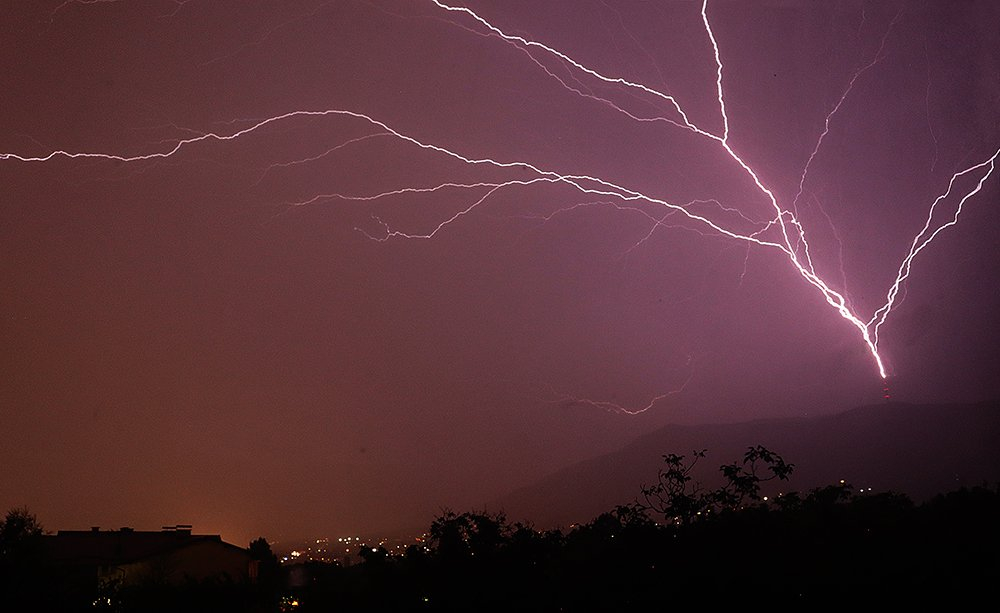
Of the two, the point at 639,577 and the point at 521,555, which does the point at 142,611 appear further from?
the point at 639,577

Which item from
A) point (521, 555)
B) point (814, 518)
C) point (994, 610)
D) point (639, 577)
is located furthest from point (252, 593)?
point (994, 610)

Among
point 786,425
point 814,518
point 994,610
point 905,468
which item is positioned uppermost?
point 786,425

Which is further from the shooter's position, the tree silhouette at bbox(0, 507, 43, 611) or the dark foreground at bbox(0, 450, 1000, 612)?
the tree silhouette at bbox(0, 507, 43, 611)

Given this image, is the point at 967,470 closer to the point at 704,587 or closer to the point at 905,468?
the point at 905,468

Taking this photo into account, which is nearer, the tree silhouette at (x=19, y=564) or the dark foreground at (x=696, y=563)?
the dark foreground at (x=696, y=563)

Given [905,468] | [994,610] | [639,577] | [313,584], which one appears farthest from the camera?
[905,468]

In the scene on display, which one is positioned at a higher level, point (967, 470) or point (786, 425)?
point (786, 425)

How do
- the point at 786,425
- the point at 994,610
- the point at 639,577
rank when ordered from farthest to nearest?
1. the point at 786,425
2. the point at 639,577
3. the point at 994,610

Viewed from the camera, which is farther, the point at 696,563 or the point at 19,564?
the point at 19,564

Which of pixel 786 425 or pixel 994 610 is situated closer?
pixel 994 610
